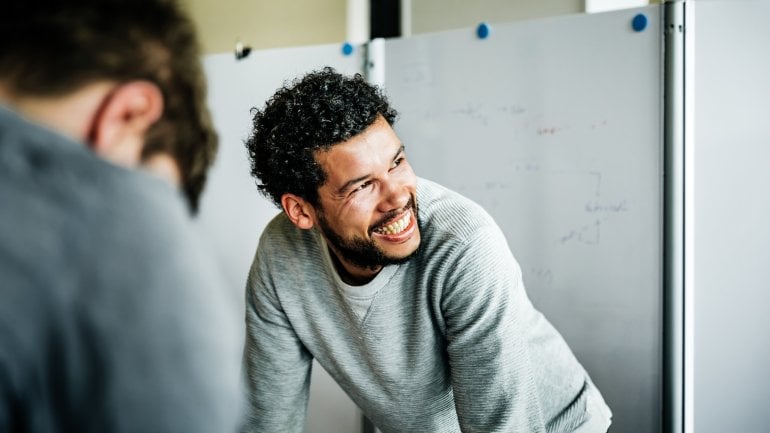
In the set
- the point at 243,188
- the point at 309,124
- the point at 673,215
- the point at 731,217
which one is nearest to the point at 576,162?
the point at 673,215

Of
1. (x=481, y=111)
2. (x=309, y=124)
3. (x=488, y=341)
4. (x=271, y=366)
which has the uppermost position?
(x=481, y=111)

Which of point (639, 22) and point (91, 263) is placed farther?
point (639, 22)

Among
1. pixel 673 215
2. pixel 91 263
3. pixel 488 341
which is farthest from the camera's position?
pixel 673 215

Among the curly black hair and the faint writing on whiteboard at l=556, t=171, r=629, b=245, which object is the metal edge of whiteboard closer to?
the faint writing on whiteboard at l=556, t=171, r=629, b=245

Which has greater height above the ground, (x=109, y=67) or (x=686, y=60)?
(x=686, y=60)

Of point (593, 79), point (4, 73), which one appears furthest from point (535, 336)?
point (4, 73)

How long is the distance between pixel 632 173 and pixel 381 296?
80 centimetres

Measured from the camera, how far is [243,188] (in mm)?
2016

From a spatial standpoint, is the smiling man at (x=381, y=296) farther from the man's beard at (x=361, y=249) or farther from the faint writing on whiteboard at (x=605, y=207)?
the faint writing on whiteboard at (x=605, y=207)

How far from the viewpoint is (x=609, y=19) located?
1510 mm

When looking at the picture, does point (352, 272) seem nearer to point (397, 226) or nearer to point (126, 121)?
point (397, 226)

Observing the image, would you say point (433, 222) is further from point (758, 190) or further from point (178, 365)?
point (758, 190)

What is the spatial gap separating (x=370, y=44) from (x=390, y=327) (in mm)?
1067

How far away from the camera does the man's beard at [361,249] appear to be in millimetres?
1024
